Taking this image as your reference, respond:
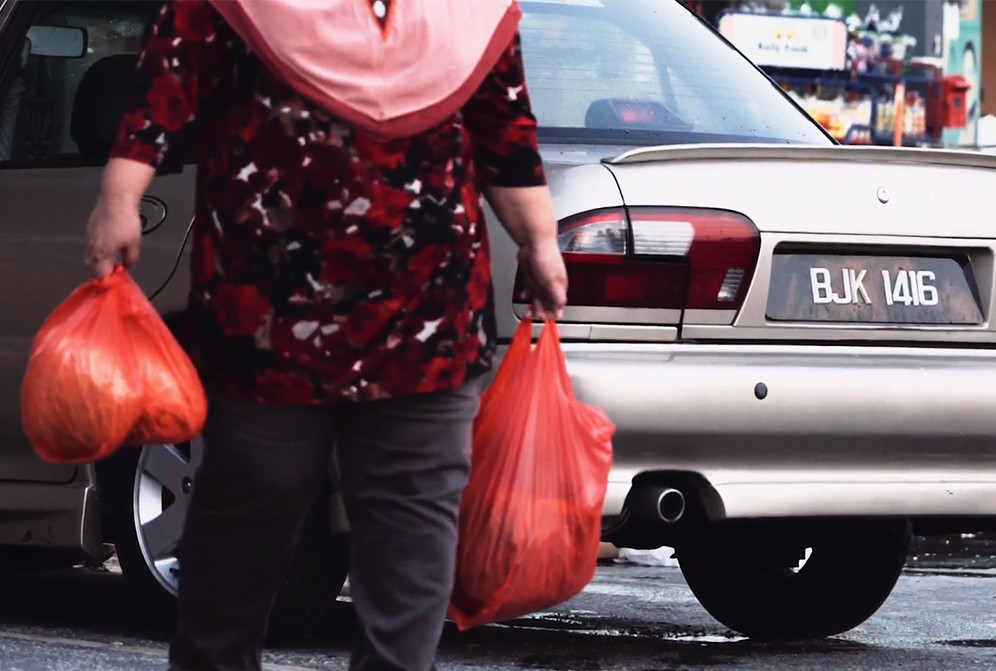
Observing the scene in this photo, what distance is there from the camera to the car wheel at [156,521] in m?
4.97

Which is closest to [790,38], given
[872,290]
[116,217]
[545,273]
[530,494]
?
[872,290]

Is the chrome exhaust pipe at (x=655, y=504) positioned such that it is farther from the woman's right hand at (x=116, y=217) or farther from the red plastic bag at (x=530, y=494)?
the woman's right hand at (x=116, y=217)

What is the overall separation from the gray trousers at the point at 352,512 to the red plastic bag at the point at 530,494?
254 mm

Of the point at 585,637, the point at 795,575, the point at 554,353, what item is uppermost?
the point at 554,353

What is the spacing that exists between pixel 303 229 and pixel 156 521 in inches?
81.1

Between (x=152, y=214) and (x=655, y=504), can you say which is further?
(x=152, y=214)

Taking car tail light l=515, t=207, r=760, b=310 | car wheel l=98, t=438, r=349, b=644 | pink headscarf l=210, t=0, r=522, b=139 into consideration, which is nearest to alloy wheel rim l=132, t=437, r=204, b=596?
car wheel l=98, t=438, r=349, b=644

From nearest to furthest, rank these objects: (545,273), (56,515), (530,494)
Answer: (545,273) < (530,494) < (56,515)

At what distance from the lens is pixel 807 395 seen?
4625mm

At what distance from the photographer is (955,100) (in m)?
15.8

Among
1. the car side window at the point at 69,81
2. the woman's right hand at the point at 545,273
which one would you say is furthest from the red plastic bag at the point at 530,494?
the car side window at the point at 69,81

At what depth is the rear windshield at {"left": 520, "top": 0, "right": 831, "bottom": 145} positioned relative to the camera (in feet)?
17.0

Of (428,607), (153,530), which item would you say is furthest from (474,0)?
(153,530)

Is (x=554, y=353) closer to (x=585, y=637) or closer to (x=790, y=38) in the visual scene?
(x=585, y=637)
